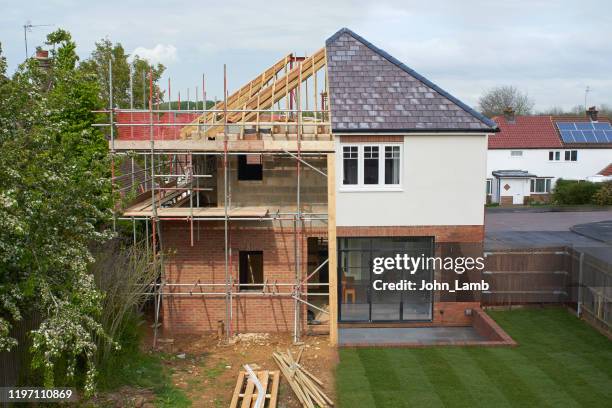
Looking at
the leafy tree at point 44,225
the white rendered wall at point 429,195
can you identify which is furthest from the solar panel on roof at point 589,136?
the leafy tree at point 44,225

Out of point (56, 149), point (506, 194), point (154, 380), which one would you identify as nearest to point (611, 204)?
point (506, 194)

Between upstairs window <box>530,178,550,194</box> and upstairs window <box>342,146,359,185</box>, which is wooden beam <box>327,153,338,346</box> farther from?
upstairs window <box>530,178,550,194</box>

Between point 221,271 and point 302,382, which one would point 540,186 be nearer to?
point 221,271

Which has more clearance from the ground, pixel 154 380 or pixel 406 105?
pixel 406 105

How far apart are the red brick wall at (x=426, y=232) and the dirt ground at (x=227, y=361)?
3.31 meters

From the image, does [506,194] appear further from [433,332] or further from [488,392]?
[488,392]

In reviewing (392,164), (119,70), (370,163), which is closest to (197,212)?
(370,163)

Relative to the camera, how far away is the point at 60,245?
10320 millimetres

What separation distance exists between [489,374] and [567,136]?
3816 centimetres

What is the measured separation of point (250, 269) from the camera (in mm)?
17891

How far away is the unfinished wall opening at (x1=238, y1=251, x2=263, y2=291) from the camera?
17.8 metres

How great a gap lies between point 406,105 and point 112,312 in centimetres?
1041

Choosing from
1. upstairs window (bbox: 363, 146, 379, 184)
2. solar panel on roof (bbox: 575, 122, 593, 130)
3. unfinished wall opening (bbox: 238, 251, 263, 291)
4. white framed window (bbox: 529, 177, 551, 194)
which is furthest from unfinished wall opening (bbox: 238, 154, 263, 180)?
solar panel on roof (bbox: 575, 122, 593, 130)

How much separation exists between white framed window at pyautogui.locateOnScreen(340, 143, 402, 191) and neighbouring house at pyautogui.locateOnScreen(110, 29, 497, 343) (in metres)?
0.03
